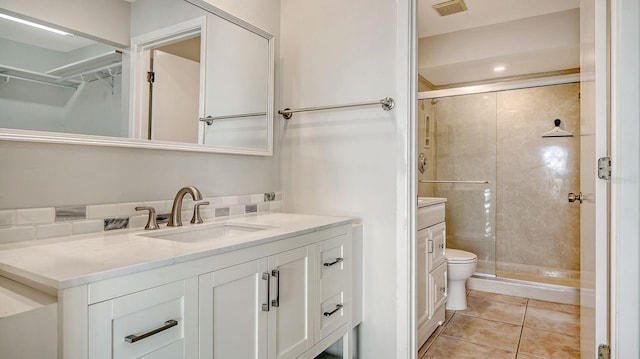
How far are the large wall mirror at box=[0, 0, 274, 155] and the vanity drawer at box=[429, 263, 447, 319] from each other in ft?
4.44

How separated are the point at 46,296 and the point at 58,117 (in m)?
0.66

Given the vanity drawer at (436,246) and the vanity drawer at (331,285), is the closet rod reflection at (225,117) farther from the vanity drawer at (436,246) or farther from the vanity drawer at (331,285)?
the vanity drawer at (436,246)

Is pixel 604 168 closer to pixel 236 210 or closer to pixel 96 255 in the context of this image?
pixel 236 210

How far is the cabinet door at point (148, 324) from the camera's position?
0.73 meters

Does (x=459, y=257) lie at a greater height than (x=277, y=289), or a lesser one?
lesser

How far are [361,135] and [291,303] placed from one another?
927 mm

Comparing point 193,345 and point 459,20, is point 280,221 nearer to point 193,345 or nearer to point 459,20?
point 193,345

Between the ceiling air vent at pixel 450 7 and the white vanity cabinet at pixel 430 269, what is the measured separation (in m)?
1.54

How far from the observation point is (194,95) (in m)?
1.57

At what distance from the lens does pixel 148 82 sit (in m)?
1.38

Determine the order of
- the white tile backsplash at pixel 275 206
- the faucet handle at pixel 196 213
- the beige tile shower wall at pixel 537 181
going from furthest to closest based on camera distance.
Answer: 1. the beige tile shower wall at pixel 537 181
2. the white tile backsplash at pixel 275 206
3. the faucet handle at pixel 196 213

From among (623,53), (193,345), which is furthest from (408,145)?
(193,345)

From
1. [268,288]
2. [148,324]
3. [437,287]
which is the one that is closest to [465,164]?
[437,287]

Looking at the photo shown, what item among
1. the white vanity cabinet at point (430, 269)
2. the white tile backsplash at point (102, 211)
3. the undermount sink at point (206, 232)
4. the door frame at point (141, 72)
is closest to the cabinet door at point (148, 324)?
the undermount sink at point (206, 232)
